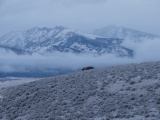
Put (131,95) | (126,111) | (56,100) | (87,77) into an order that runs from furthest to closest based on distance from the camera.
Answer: (87,77) < (56,100) < (131,95) < (126,111)

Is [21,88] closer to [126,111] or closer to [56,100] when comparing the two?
[56,100]

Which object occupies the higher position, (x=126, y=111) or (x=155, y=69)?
(x=155, y=69)

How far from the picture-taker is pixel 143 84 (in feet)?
110

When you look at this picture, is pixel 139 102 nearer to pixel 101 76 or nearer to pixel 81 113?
pixel 81 113

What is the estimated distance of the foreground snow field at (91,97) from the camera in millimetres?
28547

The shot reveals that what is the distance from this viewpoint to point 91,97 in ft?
106

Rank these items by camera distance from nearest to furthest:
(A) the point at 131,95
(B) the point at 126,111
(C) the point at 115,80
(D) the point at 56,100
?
1. (B) the point at 126,111
2. (A) the point at 131,95
3. (D) the point at 56,100
4. (C) the point at 115,80

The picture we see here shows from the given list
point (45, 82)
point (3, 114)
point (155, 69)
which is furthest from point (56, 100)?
point (155, 69)

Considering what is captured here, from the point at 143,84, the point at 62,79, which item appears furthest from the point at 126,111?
the point at 62,79

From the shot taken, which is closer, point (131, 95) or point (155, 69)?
point (131, 95)

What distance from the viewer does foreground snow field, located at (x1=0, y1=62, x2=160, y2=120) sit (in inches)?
1124

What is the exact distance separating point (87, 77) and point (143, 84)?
6450 millimetres

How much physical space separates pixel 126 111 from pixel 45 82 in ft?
42.1

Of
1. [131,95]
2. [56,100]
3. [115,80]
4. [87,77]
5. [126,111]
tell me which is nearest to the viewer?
A: [126,111]
